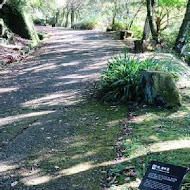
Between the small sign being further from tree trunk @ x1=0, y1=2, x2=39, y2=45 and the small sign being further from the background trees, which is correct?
tree trunk @ x1=0, y1=2, x2=39, y2=45

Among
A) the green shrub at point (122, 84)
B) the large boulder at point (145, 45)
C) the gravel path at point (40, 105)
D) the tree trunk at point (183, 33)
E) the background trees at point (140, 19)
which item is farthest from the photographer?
the background trees at point (140, 19)

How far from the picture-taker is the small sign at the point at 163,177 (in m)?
3.08

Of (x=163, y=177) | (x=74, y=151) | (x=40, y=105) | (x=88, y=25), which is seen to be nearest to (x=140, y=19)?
(x=88, y=25)

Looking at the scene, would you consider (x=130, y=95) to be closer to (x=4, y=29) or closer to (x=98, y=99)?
(x=98, y=99)

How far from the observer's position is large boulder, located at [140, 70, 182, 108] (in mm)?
6672

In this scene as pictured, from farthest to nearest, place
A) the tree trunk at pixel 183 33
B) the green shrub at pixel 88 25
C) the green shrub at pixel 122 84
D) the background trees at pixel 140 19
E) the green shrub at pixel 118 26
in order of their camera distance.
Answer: the green shrub at pixel 88 25 → the green shrub at pixel 118 26 → the background trees at pixel 140 19 → the tree trunk at pixel 183 33 → the green shrub at pixel 122 84

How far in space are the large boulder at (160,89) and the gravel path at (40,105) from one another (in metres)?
1.73

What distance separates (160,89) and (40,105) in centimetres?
294

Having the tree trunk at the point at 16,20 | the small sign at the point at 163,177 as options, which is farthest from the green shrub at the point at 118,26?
the small sign at the point at 163,177

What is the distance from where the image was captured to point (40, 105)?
732 cm

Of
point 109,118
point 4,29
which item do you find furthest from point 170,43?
point 109,118

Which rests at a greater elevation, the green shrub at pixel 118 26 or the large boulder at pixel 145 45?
the green shrub at pixel 118 26

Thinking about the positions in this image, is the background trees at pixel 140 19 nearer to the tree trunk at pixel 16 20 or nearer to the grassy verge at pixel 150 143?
the tree trunk at pixel 16 20

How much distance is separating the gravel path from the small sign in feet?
3.53
